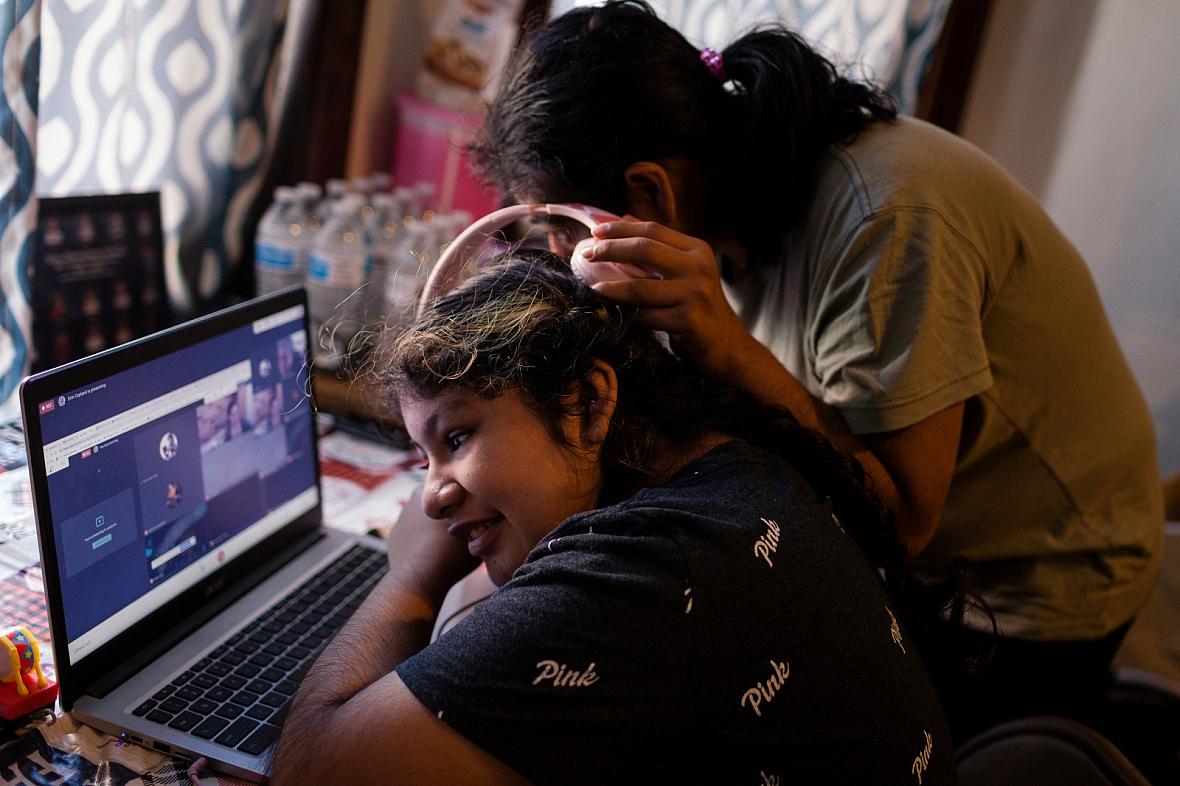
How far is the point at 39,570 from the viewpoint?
1.24 m

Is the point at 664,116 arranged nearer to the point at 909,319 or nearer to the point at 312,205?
the point at 909,319

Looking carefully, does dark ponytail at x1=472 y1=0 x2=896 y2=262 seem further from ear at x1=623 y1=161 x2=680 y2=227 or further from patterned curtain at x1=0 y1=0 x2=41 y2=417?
patterned curtain at x1=0 y1=0 x2=41 y2=417

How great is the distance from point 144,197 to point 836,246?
120 centimetres

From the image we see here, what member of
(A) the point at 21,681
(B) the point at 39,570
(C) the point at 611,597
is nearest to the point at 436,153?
(B) the point at 39,570

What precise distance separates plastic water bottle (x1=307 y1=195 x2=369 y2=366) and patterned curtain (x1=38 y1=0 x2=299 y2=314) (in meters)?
0.19

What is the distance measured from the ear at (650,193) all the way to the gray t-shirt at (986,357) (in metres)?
0.20

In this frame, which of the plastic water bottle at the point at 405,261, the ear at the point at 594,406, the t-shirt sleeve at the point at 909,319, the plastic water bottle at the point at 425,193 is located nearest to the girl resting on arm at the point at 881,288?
the t-shirt sleeve at the point at 909,319

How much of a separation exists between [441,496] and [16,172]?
0.96m

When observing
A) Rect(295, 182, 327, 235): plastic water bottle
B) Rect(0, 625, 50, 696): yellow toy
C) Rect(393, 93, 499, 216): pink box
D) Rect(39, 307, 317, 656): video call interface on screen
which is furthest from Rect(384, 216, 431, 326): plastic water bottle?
Rect(0, 625, 50, 696): yellow toy

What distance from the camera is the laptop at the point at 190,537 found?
981mm

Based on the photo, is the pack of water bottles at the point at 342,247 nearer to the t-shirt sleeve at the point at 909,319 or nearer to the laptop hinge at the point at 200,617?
the laptop hinge at the point at 200,617

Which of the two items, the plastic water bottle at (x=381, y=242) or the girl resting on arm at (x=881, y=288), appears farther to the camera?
the plastic water bottle at (x=381, y=242)

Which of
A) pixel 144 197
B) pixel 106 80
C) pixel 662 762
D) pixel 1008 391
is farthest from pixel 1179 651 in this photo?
pixel 106 80

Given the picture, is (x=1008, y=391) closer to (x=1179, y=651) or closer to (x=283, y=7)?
(x=1179, y=651)
